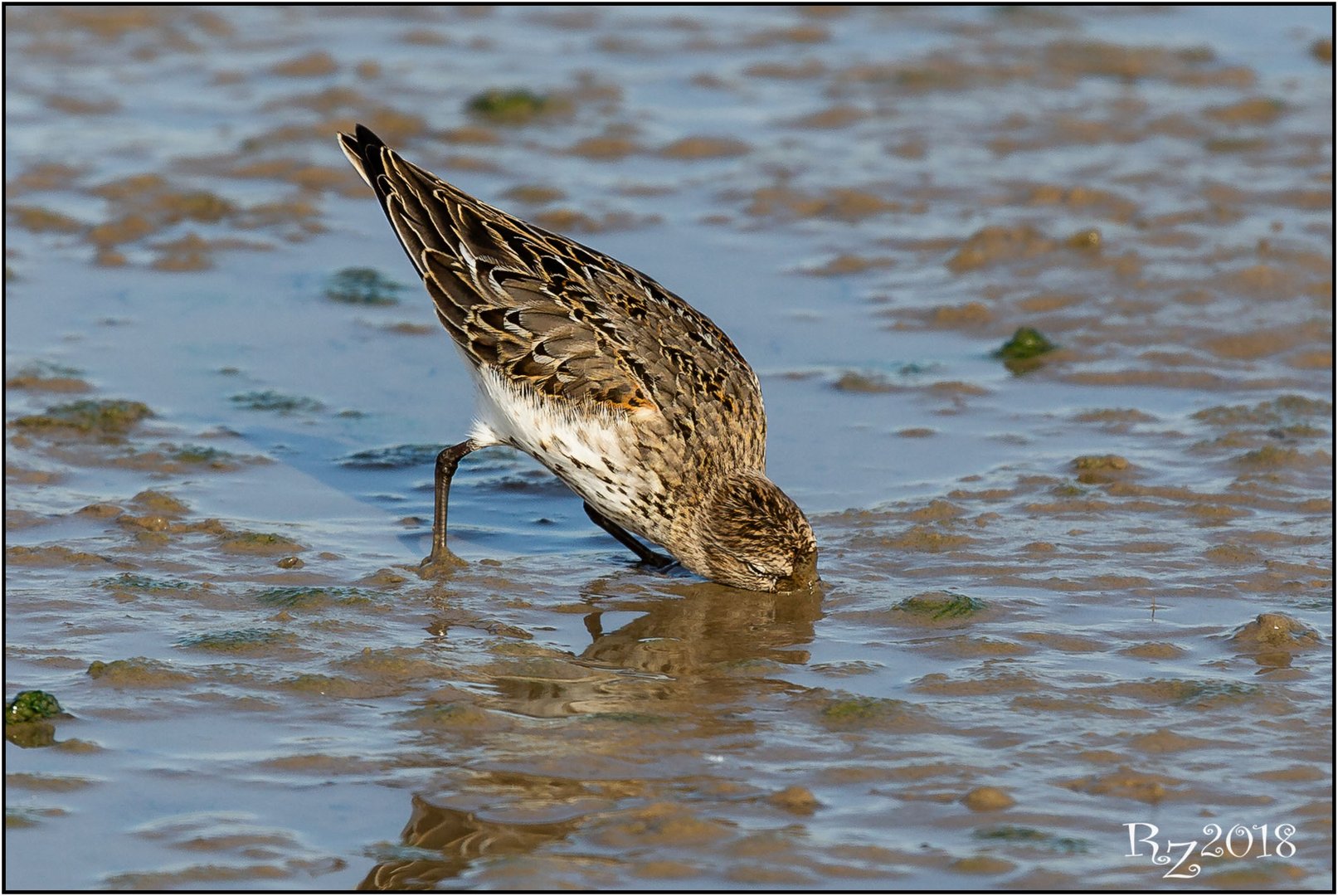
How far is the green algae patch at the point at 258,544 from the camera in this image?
9.09 metres

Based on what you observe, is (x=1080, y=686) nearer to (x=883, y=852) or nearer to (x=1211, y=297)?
(x=883, y=852)

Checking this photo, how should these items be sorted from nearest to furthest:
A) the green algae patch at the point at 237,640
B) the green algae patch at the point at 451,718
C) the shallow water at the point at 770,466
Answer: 1. the shallow water at the point at 770,466
2. the green algae patch at the point at 451,718
3. the green algae patch at the point at 237,640

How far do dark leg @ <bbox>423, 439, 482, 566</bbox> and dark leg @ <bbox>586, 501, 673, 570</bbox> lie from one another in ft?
2.32

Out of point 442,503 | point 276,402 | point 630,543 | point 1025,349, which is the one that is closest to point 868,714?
point 630,543

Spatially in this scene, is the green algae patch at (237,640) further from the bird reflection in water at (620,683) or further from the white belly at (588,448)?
the white belly at (588,448)

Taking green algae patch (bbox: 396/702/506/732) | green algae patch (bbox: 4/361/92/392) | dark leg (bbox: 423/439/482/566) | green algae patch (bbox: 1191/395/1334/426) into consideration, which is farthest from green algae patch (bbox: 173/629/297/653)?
green algae patch (bbox: 1191/395/1334/426)

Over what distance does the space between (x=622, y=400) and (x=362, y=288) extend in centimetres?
461

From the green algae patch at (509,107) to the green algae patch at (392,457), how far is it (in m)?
6.01

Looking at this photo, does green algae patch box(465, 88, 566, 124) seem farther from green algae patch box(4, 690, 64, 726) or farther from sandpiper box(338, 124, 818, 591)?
green algae patch box(4, 690, 64, 726)

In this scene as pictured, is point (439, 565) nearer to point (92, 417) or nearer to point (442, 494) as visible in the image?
point (442, 494)

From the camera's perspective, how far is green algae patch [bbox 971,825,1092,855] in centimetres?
641

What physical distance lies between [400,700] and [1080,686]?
2.89m

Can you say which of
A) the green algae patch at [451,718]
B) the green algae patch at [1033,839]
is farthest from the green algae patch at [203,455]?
the green algae patch at [1033,839]

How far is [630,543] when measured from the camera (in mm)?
9414
